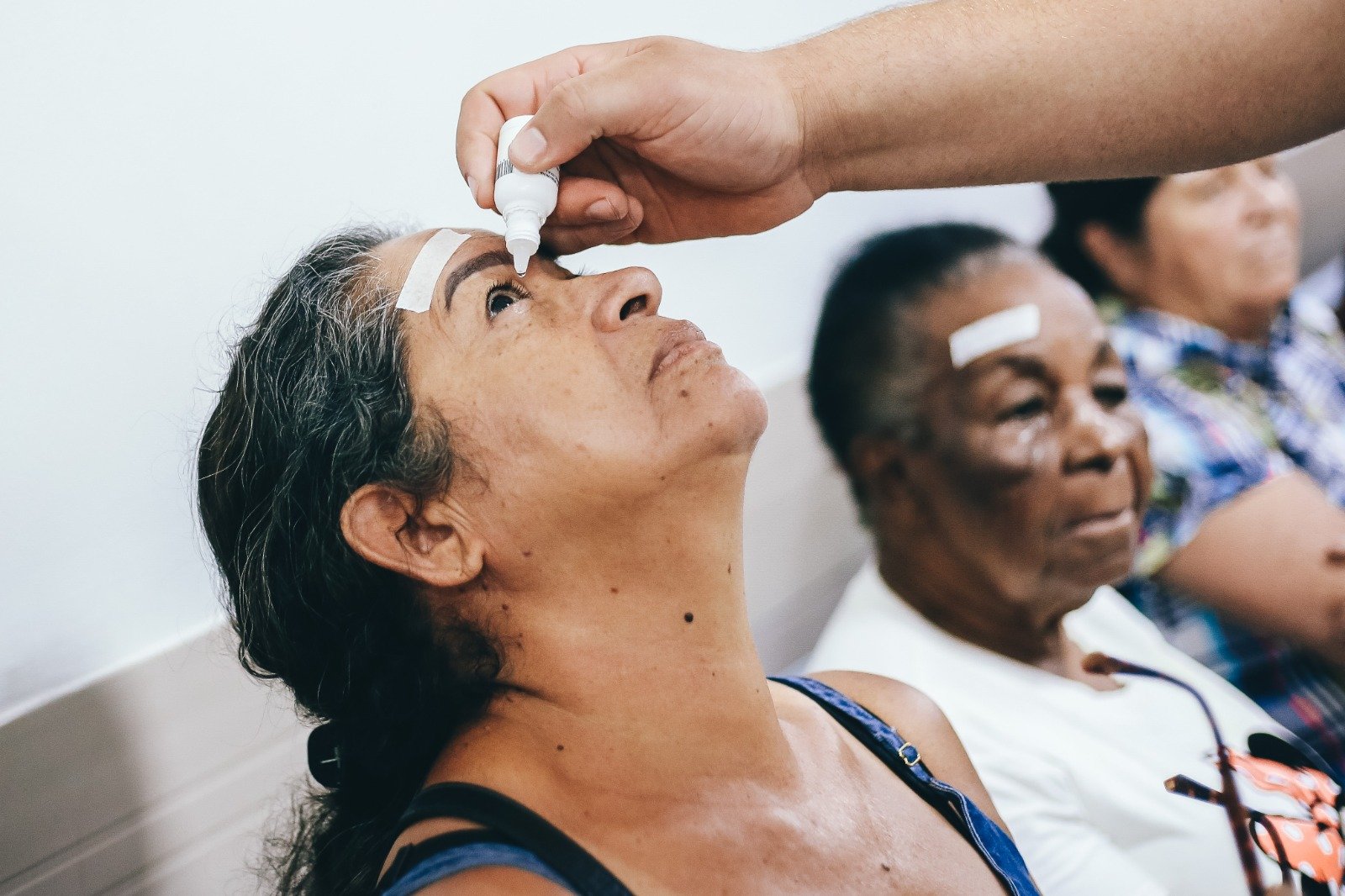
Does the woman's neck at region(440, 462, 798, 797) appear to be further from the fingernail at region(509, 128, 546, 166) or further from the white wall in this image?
the white wall

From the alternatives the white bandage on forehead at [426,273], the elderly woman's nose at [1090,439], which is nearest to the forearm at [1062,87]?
the white bandage on forehead at [426,273]

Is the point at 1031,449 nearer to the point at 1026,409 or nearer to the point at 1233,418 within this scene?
the point at 1026,409

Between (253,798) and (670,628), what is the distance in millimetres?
877

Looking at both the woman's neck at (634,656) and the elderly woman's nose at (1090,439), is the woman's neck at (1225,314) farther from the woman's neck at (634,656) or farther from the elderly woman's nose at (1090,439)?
the woman's neck at (634,656)

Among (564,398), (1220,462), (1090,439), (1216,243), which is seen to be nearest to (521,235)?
(564,398)

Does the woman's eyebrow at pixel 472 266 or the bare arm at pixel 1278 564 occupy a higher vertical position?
the woman's eyebrow at pixel 472 266

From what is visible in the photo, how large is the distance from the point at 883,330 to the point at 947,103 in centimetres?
83

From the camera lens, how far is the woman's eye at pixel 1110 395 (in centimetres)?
218

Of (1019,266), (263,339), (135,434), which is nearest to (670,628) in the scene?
(263,339)

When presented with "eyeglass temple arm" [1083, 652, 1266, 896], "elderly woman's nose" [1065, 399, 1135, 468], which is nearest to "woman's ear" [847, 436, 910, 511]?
"elderly woman's nose" [1065, 399, 1135, 468]

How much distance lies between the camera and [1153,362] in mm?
A: 2596

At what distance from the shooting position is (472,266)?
4.15 ft

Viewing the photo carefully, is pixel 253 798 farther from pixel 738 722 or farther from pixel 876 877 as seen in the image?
pixel 876 877

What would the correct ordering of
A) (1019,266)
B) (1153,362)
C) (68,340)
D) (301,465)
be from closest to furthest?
(301,465)
(68,340)
(1019,266)
(1153,362)
